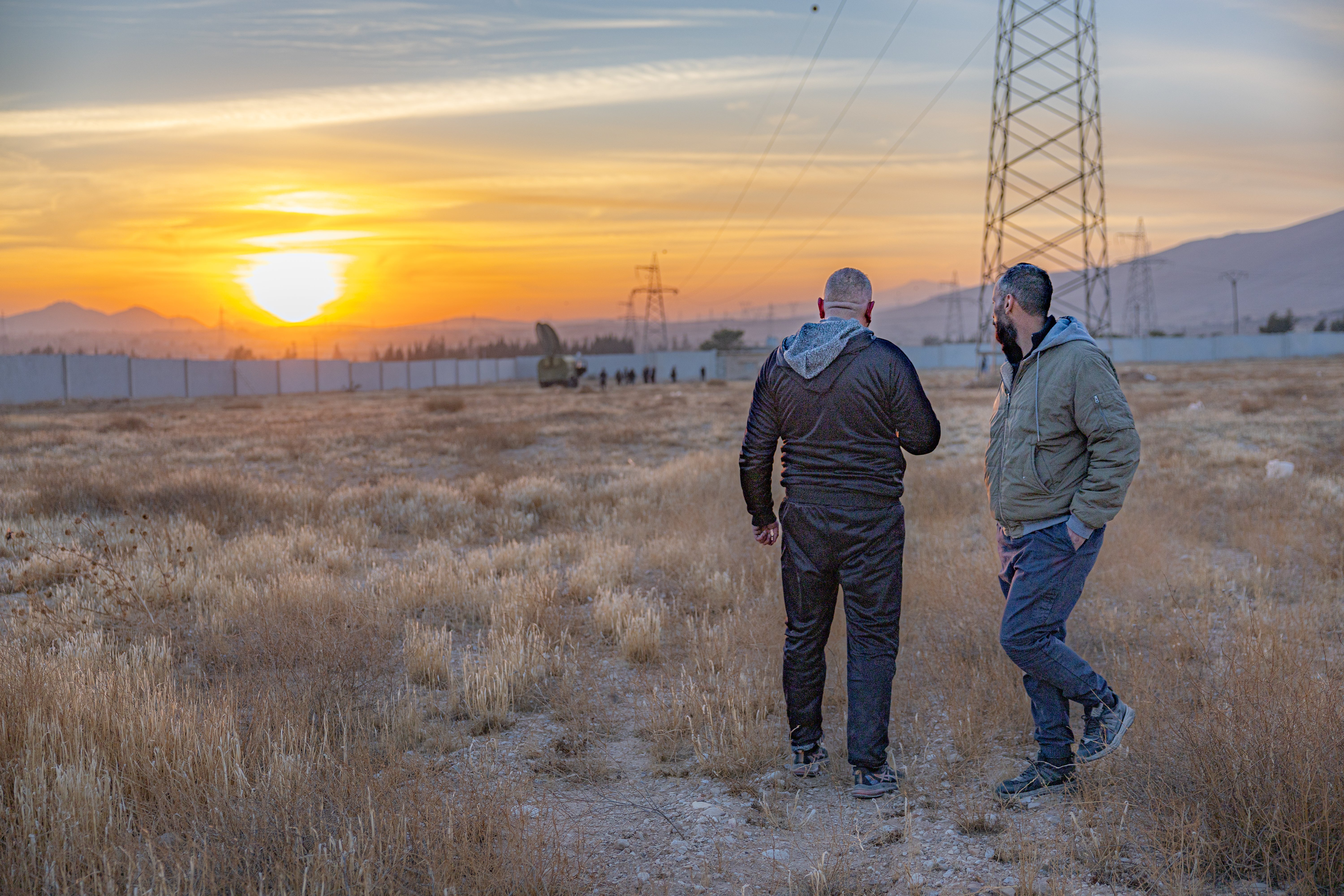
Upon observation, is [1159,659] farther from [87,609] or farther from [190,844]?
[87,609]

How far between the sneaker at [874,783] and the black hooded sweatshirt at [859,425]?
3.80 feet

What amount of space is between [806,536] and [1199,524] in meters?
7.44

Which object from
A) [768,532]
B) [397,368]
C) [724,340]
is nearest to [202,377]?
[397,368]

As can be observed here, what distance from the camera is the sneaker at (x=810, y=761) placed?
402 centimetres

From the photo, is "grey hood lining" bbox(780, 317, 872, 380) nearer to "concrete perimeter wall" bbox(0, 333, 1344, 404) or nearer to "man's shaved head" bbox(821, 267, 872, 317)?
"man's shaved head" bbox(821, 267, 872, 317)

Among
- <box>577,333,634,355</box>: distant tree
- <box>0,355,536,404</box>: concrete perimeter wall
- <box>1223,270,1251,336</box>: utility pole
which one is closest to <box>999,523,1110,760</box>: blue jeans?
<box>0,355,536,404</box>: concrete perimeter wall

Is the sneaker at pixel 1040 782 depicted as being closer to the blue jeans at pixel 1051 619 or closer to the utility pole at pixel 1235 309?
the blue jeans at pixel 1051 619

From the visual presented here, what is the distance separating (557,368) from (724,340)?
4696 centimetres

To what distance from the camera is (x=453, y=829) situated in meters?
3.10

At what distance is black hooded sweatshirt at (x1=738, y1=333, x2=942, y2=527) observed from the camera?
12.1ft

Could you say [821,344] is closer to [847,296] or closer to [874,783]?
[847,296]

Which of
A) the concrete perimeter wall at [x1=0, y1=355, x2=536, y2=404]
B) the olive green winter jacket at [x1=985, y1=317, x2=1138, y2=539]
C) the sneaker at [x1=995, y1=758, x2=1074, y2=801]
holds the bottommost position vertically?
the sneaker at [x1=995, y1=758, x2=1074, y2=801]

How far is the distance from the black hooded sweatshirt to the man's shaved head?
5.5 inches

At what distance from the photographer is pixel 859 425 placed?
372cm
